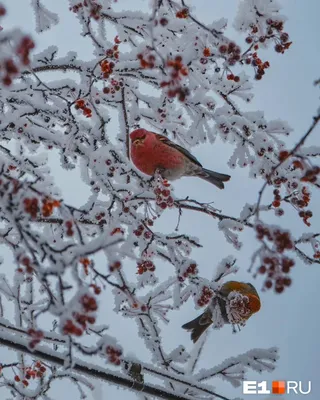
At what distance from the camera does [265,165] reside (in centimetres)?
397

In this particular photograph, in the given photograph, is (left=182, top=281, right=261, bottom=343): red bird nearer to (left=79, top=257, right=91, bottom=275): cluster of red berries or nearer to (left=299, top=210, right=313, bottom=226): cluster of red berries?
(left=299, top=210, right=313, bottom=226): cluster of red berries

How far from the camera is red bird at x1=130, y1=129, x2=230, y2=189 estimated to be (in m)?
4.78

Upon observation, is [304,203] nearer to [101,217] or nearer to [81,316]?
[101,217]

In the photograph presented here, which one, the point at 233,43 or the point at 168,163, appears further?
the point at 168,163

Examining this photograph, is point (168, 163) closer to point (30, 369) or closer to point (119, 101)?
point (119, 101)

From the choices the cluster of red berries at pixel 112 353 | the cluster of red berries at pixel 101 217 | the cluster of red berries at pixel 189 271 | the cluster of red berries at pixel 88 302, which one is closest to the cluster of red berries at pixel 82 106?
the cluster of red berries at pixel 101 217

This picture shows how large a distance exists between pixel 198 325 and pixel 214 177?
1.52m

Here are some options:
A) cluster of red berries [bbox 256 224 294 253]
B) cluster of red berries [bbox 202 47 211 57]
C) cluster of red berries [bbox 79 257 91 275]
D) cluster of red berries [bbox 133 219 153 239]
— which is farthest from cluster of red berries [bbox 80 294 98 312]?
cluster of red berries [bbox 202 47 211 57]

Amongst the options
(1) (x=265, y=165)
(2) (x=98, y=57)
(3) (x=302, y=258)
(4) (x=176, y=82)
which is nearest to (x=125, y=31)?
(2) (x=98, y=57)

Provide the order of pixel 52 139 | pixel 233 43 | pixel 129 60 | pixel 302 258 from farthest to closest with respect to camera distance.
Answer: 1. pixel 52 139
2. pixel 129 60
3. pixel 302 258
4. pixel 233 43

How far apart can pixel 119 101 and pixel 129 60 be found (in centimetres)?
32

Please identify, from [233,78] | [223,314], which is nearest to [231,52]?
[233,78]

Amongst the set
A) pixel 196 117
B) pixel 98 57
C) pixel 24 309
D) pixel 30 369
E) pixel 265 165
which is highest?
pixel 98 57

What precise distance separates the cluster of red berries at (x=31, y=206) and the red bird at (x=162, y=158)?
298 centimetres
